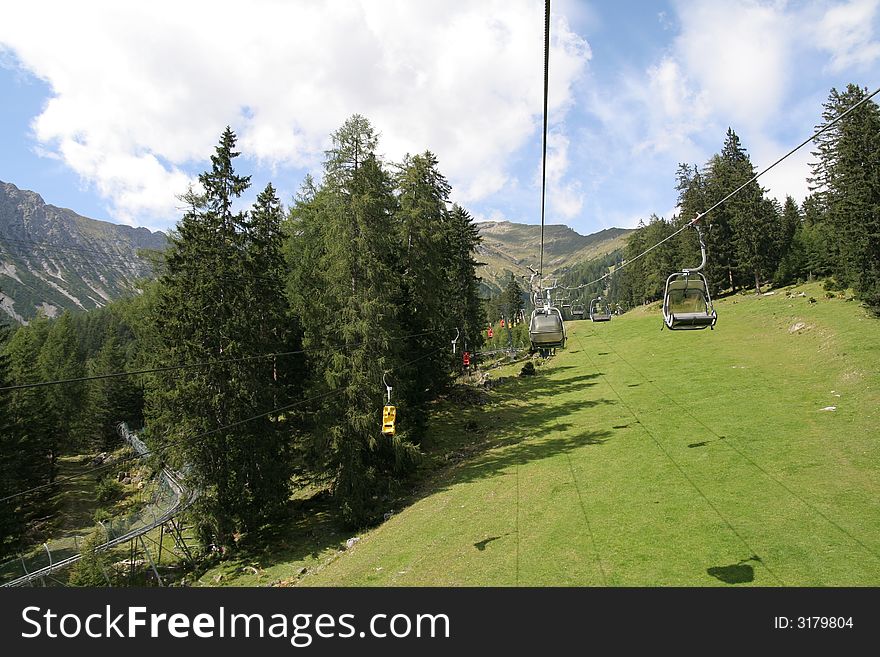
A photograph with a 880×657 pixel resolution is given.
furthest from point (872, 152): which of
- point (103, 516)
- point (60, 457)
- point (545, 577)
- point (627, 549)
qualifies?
point (60, 457)

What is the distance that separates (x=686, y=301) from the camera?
14.4 m

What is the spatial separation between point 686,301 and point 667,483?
827 cm

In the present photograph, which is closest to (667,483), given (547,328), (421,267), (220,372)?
(547,328)

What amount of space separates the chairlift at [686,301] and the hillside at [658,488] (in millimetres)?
6299

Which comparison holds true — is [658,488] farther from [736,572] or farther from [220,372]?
[220,372]

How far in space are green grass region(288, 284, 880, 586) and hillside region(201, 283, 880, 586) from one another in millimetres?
80

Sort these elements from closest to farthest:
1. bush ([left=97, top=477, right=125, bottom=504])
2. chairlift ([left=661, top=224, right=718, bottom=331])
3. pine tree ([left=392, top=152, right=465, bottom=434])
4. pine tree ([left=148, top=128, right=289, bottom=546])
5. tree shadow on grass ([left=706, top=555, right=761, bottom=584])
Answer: tree shadow on grass ([left=706, top=555, right=761, bottom=584])
chairlift ([left=661, top=224, right=718, bottom=331])
pine tree ([left=148, top=128, right=289, bottom=546])
pine tree ([left=392, top=152, right=465, bottom=434])
bush ([left=97, top=477, right=125, bottom=504])

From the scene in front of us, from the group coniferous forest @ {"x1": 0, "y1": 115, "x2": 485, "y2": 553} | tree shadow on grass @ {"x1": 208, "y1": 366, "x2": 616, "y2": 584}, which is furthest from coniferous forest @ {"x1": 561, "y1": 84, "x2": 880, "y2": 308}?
coniferous forest @ {"x1": 0, "y1": 115, "x2": 485, "y2": 553}

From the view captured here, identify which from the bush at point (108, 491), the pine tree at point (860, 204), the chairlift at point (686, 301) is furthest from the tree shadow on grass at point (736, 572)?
the bush at point (108, 491)

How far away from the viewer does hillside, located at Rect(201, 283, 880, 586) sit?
13266mm

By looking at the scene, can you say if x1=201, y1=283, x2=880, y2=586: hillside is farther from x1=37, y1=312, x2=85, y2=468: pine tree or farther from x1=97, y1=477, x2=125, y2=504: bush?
x1=37, y1=312, x2=85, y2=468: pine tree
